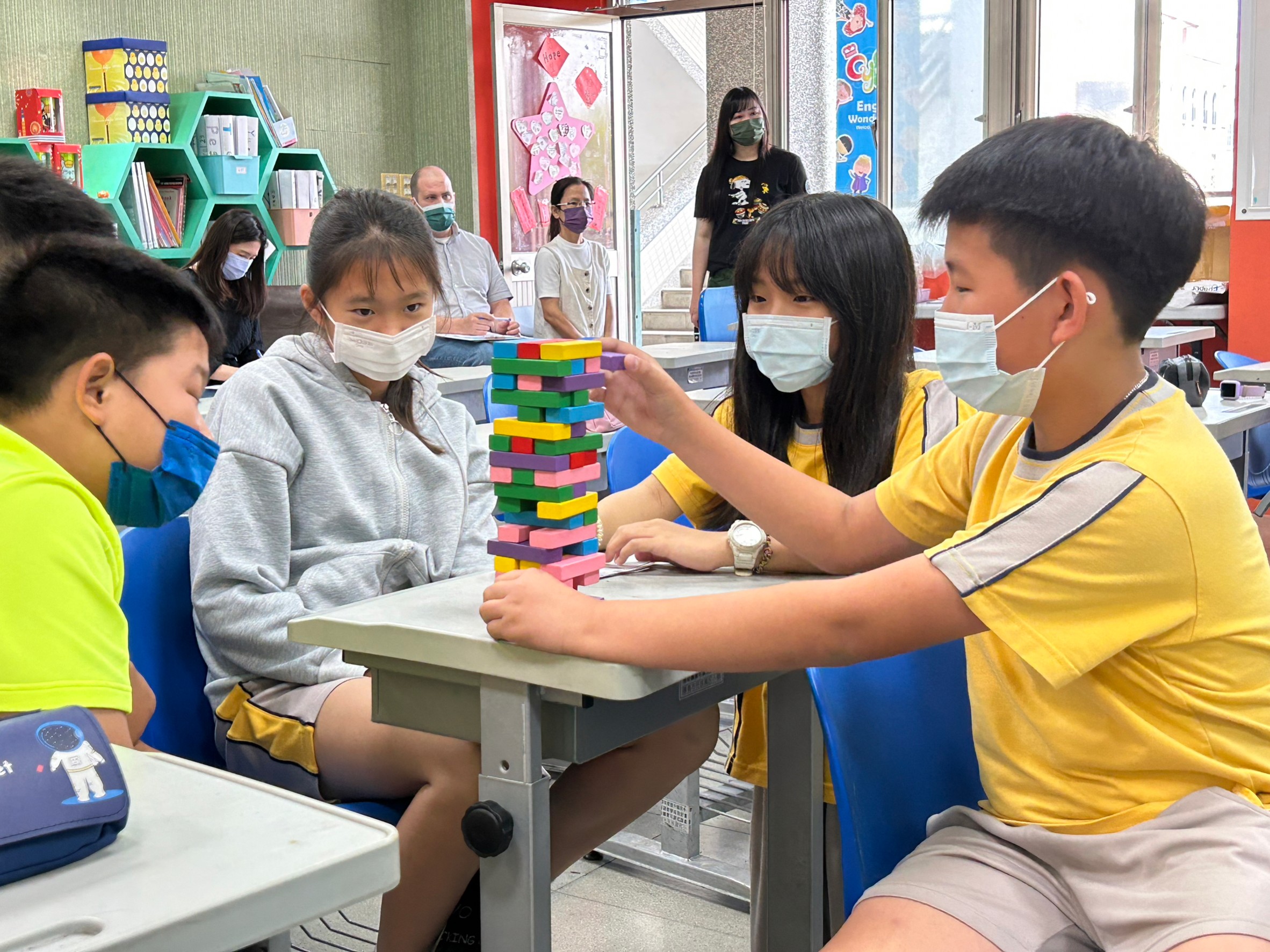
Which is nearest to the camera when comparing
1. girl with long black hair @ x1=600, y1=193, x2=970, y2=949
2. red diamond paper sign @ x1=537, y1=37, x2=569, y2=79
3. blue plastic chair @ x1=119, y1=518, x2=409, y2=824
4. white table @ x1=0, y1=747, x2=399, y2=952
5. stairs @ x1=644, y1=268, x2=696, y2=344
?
white table @ x1=0, y1=747, x2=399, y2=952

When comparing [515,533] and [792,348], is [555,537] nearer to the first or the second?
[515,533]

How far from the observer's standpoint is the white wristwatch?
59.1 inches

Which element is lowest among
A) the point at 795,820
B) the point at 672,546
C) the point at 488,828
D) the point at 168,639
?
the point at 795,820

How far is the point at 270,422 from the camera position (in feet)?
5.66

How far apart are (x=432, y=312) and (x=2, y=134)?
16.1ft

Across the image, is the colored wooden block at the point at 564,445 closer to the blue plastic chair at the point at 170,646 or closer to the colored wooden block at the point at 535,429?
the colored wooden block at the point at 535,429

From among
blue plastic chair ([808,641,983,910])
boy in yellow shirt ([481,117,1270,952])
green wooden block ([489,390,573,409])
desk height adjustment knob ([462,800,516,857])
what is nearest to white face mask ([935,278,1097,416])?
boy in yellow shirt ([481,117,1270,952])

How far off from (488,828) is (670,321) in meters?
8.85

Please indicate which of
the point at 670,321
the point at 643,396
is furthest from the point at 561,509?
the point at 670,321

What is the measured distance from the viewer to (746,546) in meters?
1.50

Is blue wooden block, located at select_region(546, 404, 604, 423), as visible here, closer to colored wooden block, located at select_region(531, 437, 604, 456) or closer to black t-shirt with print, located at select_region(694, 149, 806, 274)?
colored wooden block, located at select_region(531, 437, 604, 456)

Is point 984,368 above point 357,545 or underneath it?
above

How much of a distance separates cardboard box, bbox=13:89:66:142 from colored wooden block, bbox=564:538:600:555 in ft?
17.7

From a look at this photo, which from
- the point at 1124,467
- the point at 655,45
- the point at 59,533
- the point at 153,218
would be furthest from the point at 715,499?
the point at 655,45
